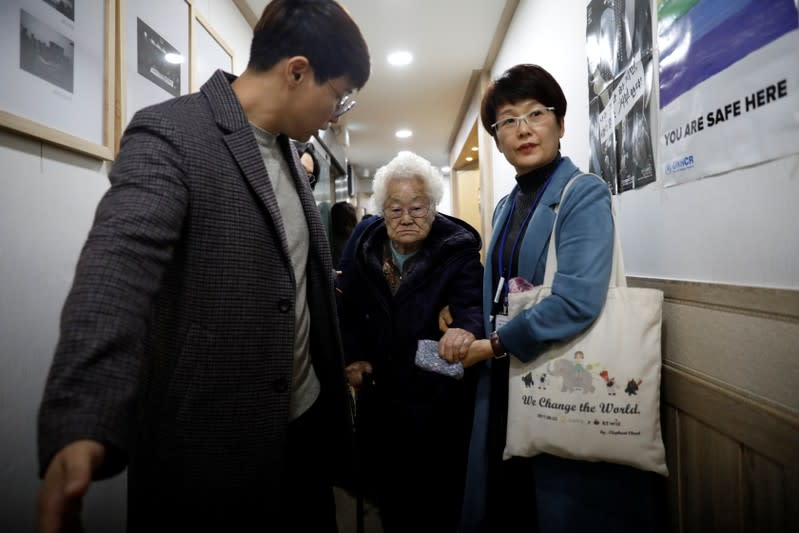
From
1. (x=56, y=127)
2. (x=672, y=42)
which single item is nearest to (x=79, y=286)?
(x=56, y=127)

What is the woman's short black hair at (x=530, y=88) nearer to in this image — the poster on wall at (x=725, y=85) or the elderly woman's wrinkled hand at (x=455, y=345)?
the poster on wall at (x=725, y=85)

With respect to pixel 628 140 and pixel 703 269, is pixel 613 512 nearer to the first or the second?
pixel 703 269

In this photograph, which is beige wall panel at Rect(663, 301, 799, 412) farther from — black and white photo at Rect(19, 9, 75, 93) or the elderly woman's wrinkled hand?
black and white photo at Rect(19, 9, 75, 93)

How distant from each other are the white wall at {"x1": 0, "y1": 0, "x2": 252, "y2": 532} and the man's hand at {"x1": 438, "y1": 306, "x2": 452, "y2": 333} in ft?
3.65

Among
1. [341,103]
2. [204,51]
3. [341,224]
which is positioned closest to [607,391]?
[341,103]

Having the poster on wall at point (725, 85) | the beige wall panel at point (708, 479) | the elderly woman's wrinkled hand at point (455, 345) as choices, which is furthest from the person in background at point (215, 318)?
the beige wall panel at point (708, 479)

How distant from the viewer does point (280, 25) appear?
2.75 ft

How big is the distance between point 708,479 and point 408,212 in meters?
1.12

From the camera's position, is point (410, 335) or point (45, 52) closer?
point (45, 52)

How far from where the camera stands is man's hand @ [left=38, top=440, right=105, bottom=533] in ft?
1.35

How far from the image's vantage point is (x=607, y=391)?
90cm

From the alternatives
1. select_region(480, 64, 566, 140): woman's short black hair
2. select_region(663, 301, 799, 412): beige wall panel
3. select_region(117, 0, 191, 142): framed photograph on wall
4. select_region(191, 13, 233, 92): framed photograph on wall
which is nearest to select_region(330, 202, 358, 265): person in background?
select_region(191, 13, 233, 92): framed photograph on wall

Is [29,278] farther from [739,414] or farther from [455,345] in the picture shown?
[739,414]

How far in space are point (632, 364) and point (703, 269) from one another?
31cm
